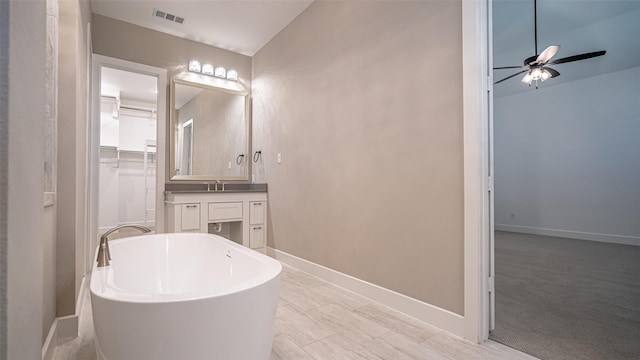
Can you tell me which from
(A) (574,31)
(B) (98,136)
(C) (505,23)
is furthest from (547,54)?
(B) (98,136)

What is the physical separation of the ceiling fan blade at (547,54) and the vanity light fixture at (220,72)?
Answer: 3.70 meters

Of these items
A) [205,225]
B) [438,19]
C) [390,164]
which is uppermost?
[438,19]

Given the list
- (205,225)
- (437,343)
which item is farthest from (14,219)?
(205,225)

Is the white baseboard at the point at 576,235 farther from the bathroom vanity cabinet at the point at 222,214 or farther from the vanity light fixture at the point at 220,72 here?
the vanity light fixture at the point at 220,72

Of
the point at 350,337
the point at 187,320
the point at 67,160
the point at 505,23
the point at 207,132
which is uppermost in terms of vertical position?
the point at 505,23

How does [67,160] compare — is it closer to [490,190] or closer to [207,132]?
[207,132]

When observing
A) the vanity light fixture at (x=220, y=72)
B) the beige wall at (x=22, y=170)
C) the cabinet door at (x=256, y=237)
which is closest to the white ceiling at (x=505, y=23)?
the vanity light fixture at (x=220, y=72)

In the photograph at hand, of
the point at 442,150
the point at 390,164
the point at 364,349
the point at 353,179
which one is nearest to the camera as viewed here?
the point at 364,349

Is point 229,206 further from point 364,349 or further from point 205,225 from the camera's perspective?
point 364,349

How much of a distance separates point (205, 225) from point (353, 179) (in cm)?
182

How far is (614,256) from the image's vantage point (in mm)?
3865

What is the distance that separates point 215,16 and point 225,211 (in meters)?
2.14

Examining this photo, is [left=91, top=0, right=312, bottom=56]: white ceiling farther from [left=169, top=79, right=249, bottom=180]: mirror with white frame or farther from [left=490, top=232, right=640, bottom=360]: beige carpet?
[left=490, top=232, right=640, bottom=360]: beige carpet

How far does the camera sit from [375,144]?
2.41 meters
